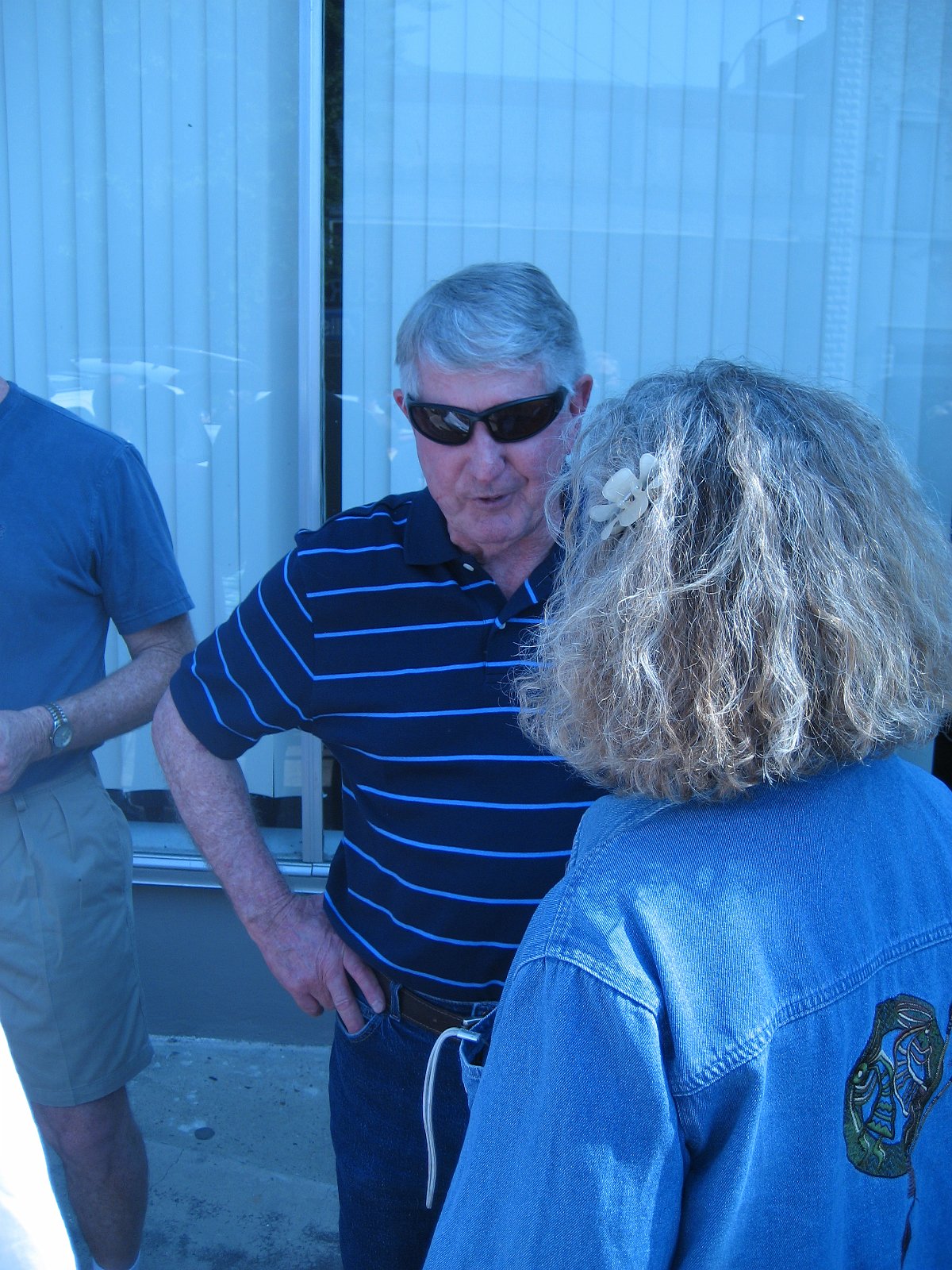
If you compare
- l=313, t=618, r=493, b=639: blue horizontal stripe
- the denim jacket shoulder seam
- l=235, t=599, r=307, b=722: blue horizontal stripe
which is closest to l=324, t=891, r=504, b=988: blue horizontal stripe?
l=235, t=599, r=307, b=722: blue horizontal stripe

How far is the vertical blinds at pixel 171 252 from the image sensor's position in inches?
130

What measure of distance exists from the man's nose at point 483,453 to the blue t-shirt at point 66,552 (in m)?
0.83

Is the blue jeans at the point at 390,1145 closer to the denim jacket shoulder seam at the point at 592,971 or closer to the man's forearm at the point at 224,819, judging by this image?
the man's forearm at the point at 224,819

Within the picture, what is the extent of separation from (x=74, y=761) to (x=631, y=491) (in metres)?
1.67

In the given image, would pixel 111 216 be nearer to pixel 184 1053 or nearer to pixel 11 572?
pixel 11 572

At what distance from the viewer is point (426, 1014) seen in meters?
1.66

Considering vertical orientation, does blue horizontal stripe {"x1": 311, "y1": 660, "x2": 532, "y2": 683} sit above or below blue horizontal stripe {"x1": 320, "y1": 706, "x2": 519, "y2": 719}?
above

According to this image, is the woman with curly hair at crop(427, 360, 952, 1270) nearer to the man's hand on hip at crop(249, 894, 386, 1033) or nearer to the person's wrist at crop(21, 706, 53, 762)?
the man's hand on hip at crop(249, 894, 386, 1033)

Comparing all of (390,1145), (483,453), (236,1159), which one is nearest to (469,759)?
(483,453)

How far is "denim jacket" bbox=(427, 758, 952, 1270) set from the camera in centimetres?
80

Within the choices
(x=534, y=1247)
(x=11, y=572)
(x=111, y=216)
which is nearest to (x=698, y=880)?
(x=534, y=1247)

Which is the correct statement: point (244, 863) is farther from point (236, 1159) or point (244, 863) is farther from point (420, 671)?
point (236, 1159)

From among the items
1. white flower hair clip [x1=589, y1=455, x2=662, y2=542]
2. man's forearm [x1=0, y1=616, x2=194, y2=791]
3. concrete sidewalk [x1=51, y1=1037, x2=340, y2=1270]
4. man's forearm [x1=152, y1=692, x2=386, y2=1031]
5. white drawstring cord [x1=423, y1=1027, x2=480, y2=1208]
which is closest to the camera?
white flower hair clip [x1=589, y1=455, x2=662, y2=542]

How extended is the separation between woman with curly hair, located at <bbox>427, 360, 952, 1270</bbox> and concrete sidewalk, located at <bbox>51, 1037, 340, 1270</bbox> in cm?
199
